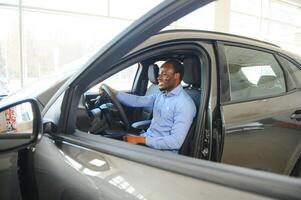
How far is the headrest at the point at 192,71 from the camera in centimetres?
251

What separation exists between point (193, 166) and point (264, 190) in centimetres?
22

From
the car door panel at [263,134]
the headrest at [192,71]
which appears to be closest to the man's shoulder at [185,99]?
the headrest at [192,71]

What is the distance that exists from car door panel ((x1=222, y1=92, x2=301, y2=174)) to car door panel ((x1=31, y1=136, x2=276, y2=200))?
3.68 ft

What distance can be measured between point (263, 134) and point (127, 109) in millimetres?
1314

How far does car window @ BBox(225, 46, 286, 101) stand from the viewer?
2385 mm

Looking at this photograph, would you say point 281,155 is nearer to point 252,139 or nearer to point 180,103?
point 252,139

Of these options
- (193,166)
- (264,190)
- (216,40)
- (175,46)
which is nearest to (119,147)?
(193,166)

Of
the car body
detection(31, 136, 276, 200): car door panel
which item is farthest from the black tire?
detection(31, 136, 276, 200): car door panel

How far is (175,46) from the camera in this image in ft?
7.27

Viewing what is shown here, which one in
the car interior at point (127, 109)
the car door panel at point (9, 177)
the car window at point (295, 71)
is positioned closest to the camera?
the car door panel at point (9, 177)

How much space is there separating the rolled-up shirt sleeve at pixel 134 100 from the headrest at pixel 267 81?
3.09ft

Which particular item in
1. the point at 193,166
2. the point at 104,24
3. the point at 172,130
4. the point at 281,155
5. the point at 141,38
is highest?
the point at 104,24

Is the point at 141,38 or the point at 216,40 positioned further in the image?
the point at 216,40

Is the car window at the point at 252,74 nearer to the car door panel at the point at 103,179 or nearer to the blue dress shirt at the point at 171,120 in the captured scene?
the blue dress shirt at the point at 171,120
